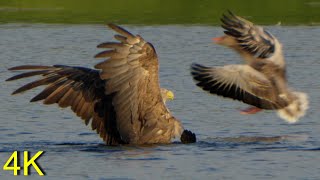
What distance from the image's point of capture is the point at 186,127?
16000mm

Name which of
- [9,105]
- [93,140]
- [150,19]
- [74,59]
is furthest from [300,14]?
[93,140]

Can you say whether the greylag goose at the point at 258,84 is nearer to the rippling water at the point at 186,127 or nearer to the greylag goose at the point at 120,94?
the rippling water at the point at 186,127

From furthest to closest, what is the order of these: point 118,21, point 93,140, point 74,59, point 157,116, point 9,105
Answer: point 118,21 < point 74,59 < point 9,105 < point 93,140 < point 157,116

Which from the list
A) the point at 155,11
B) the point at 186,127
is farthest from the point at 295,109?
the point at 155,11

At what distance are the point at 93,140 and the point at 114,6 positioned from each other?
17.5 m

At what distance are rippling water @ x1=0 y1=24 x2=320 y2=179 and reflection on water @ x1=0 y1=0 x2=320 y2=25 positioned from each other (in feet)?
16.5

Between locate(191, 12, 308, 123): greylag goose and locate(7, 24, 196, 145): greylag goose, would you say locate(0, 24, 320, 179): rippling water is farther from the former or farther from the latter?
locate(191, 12, 308, 123): greylag goose

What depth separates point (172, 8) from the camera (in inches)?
→ 1254

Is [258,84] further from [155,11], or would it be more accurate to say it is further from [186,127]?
[155,11]

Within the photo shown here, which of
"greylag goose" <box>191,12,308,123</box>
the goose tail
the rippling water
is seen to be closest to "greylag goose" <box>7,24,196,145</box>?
the rippling water

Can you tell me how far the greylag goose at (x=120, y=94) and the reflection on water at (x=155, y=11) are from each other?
14421 mm

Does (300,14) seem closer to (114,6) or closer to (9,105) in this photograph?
(114,6)

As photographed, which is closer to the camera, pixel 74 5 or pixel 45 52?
pixel 45 52

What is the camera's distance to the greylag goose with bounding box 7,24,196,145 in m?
13.2
